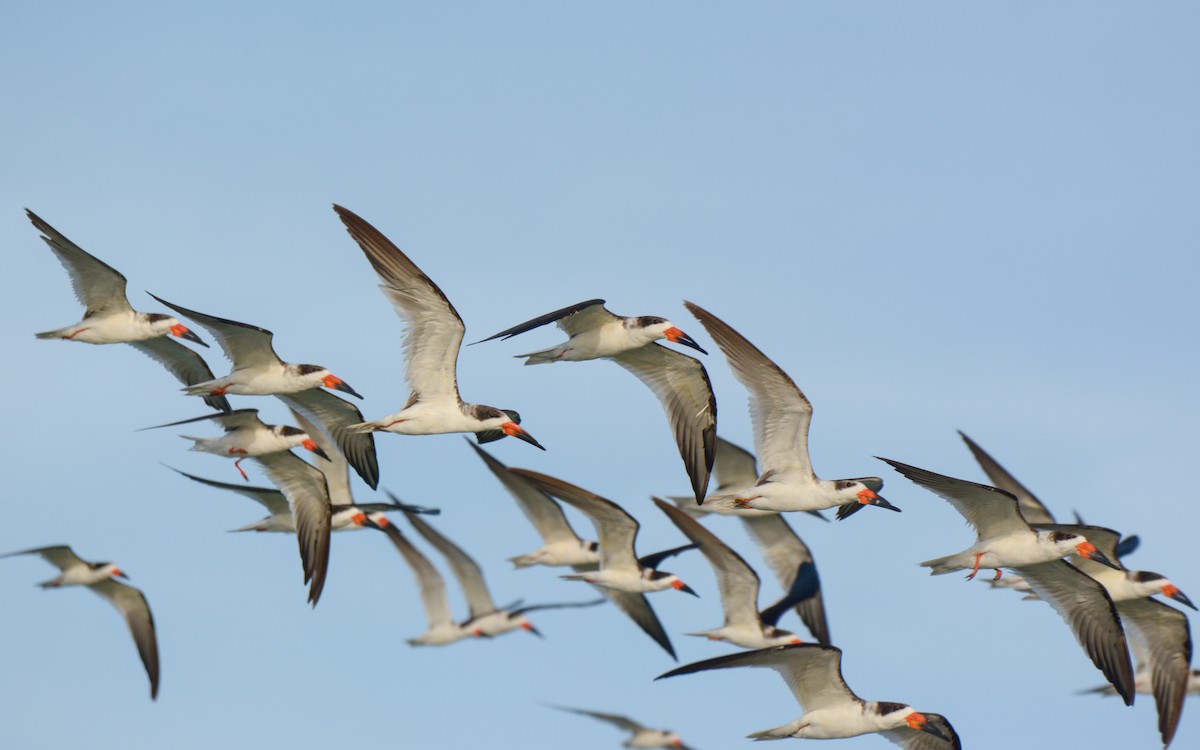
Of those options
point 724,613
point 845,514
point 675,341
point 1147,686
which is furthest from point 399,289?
point 1147,686

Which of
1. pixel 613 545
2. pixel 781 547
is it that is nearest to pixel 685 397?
pixel 613 545

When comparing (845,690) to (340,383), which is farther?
(340,383)

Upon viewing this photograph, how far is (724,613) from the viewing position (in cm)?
2530

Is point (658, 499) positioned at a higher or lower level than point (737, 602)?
higher

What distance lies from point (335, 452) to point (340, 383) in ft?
17.5

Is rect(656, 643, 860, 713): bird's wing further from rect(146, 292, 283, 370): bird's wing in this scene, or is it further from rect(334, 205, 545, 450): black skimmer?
rect(146, 292, 283, 370): bird's wing

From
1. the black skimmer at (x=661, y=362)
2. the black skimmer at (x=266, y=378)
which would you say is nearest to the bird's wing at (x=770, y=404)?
the black skimmer at (x=661, y=362)

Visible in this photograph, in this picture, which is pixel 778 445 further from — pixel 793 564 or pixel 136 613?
pixel 136 613

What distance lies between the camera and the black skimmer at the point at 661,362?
21125mm

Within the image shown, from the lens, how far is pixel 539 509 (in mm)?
26250

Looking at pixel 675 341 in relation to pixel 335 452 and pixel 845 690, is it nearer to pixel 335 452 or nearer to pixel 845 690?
pixel 845 690

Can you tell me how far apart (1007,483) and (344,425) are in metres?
11.1

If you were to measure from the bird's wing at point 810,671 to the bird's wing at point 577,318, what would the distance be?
14.6 ft

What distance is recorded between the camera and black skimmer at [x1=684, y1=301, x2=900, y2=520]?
69.5ft
